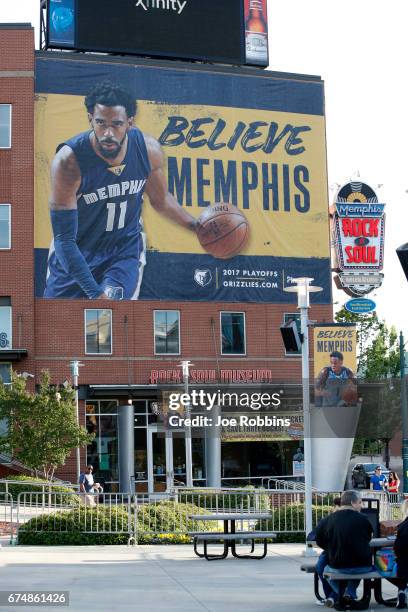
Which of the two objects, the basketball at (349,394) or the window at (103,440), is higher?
the basketball at (349,394)

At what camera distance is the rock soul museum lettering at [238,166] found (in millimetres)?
51094

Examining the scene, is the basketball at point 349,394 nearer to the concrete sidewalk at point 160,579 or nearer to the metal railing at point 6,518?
the metal railing at point 6,518

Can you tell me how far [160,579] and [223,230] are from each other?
3583cm

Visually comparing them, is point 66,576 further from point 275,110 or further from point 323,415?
point 275,110

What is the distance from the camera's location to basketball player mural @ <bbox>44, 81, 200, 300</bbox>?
4909 cm

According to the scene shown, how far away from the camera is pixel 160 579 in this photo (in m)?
16.6

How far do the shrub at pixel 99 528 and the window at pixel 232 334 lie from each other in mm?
27682

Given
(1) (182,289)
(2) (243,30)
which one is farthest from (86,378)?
(2) (243,30)

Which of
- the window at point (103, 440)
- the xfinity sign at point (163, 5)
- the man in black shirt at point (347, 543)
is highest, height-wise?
the xfinity sign at point (163, 5)

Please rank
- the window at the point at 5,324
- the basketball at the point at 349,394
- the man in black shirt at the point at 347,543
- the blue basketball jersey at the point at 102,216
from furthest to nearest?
1. the blue basketball jersey at the point at 102,216
2. the window at the point at 5,324
3. the basketball at the point at 349,394
4. the man in black shirt at the point at 347,543

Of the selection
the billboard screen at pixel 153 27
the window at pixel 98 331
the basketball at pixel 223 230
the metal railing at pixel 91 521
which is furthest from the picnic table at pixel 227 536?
the billboard screen at pixel 153 27

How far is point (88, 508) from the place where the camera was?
23734mm

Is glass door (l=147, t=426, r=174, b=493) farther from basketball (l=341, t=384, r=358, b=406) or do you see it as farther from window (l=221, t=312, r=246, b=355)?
basketball (l=341, t=384, r=358, b=406)

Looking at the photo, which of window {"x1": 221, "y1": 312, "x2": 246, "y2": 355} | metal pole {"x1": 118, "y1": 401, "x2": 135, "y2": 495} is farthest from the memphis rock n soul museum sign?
metal pole {"x1": 118, "y1": 401, "x2": 135, "y2": 495}
